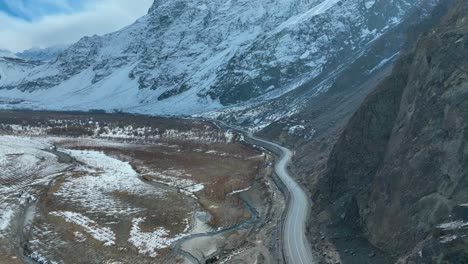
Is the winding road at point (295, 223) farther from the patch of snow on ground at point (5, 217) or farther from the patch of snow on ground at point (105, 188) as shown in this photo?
the patch of snow on ground at point (5, 217)

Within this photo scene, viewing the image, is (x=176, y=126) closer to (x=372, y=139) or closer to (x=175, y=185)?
(x=175, y=185)

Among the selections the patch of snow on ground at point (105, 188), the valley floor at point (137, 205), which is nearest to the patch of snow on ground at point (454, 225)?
the valley floor at point (137, 205)

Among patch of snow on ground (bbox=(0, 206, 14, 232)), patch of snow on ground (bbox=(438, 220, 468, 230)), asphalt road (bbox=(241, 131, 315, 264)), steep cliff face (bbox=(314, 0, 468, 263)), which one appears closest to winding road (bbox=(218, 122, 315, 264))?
Answer: asphalt road (bbox=(241, 131, 315, 264))

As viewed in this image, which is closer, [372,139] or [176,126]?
[372,139]

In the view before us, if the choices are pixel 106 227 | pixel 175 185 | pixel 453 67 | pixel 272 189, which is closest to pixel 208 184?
pixel 175 185

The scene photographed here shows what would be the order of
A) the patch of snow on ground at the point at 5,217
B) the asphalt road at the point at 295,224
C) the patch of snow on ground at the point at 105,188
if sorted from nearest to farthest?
the asphalt road at the point at 295,224 → the patch of snow on ground at the point at 5,217 → the patch of snow on ground at the point at 105,188
